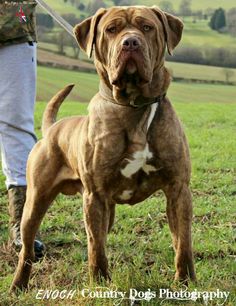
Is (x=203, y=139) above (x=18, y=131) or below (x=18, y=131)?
below

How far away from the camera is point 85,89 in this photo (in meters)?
11.9

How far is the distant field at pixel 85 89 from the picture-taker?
1350 centimetres

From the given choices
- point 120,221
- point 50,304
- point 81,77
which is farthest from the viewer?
point 81,77

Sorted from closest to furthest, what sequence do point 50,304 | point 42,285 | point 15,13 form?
1. point 50,304
2. point 42,285
3. point 15,13

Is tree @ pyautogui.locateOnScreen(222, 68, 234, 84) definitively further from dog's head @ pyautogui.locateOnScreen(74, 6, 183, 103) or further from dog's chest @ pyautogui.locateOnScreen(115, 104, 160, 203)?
dog's chest @ pyautogui.locateOnScreen(115, 104, 160, 203)

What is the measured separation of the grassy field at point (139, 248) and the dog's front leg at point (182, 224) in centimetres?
12

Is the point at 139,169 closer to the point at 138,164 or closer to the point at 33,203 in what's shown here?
the point at 138,164

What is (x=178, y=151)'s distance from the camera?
3686 millimetres

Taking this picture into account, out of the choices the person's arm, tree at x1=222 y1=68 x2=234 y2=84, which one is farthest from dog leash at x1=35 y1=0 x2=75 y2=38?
tree at x1=222 y1=68 x2=234 y2=84

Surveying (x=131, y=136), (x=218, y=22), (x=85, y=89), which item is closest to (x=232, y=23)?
(x=218, y=22)

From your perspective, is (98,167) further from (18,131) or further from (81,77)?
(81,77)

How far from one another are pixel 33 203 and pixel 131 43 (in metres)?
1.46

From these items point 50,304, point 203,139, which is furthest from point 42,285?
point 203,139

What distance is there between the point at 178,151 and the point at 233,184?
12.6 ft
